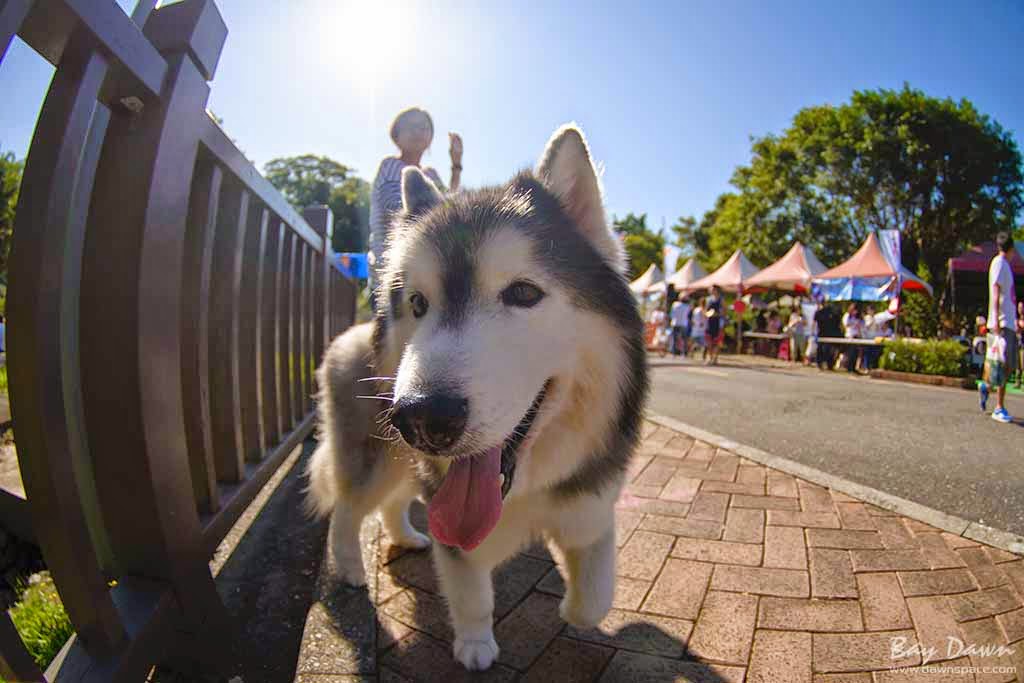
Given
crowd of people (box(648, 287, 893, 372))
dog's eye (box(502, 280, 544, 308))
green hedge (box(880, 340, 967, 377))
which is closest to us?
dog's eye (box(502, 280, 544, 308))

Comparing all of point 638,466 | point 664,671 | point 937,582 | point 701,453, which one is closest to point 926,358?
point 701,453

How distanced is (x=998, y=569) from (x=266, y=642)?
281cm

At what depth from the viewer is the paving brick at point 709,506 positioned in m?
2.47

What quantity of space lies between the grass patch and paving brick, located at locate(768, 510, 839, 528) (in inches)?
114

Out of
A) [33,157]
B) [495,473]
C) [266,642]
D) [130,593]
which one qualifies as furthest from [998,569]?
[33,157]

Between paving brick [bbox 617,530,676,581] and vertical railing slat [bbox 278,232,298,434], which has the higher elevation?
vertical railing slat [bbox 278,232,298,434]

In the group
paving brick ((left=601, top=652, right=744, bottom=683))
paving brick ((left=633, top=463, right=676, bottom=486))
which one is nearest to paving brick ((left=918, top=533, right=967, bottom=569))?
paving brick ((left=601, top=652, right=744, bottom=683))

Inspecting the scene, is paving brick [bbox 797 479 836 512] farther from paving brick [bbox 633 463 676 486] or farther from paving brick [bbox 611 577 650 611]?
paving brick [bbox 611 577 650 611]

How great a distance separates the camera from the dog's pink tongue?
51.4 inches

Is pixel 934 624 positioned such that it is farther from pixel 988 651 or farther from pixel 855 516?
pixel 855 516

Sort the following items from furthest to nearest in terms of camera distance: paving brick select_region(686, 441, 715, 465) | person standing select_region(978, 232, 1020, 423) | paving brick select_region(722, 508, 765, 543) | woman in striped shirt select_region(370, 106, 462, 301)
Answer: person standing select_region(978, 232, 1020, 423) → paving brick select_region(686, 441, 715, 465) → woman in striped shirt select_region(370, 106, 462, 301) → paving brick select_region(722, 508, 765, 543)

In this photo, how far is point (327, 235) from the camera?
4.61 m

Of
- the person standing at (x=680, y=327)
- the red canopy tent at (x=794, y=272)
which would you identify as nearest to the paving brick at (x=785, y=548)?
the person standing at (x=680, y=327)

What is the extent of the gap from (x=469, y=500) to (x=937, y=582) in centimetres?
189
